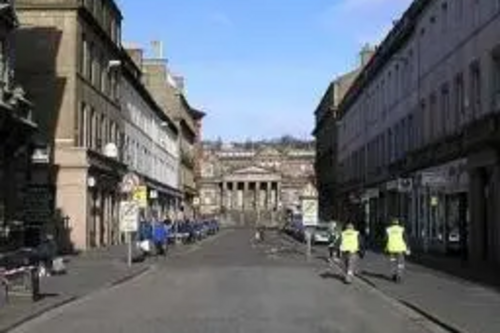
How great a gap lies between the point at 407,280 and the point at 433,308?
10.9 m

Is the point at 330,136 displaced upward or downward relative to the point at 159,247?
upward

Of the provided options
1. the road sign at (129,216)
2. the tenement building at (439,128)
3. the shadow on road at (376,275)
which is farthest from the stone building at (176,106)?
the shadow on road at (376,275)

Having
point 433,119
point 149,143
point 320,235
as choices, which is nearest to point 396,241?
point 433,119

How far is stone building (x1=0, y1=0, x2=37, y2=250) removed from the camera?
41.1 meters

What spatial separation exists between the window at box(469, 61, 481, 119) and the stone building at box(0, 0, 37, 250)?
1663cm

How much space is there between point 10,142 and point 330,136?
9665 cm

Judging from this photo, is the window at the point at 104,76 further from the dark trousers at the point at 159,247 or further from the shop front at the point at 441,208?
the shop front at the point at 441,208

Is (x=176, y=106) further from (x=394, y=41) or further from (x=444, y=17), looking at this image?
(x=444, y=17)

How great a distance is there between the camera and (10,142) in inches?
1672

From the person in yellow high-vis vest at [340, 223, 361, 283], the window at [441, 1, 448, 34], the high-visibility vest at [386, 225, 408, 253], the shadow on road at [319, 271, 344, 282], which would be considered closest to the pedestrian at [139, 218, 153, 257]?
the shadow on road at [319, 271, 344, 282]

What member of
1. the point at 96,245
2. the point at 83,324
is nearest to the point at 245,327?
the point at 83,324

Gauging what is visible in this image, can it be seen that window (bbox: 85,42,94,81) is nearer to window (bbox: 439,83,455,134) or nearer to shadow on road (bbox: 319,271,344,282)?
window (bbox: 439,83,455,134)

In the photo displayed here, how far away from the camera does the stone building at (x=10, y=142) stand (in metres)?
41.1

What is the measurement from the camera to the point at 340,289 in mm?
31781
